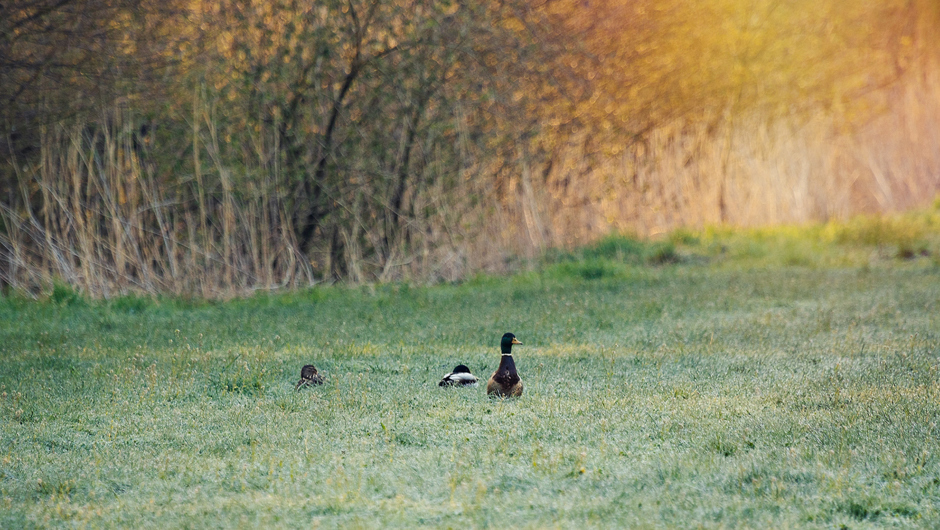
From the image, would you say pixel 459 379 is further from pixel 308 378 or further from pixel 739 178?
pixel 739 178

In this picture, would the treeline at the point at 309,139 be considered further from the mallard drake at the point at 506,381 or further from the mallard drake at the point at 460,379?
the mallard drake at the point at 506,381

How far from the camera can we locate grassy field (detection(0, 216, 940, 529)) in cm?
370

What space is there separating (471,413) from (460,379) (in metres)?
0.53

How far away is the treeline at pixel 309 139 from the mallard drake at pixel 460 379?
4483 mm

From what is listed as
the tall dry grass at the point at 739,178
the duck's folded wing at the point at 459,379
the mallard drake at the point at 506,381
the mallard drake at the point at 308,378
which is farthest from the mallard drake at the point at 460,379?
the tall dry grass at the point at 739,178

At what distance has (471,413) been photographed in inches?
196

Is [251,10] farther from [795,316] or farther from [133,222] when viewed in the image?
[795,316]

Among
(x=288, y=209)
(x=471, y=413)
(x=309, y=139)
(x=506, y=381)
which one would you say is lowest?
(x=471, y=413)

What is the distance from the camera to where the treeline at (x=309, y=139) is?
9.45 m

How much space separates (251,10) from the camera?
33.7ft

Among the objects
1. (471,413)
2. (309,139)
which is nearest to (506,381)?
(471,413)

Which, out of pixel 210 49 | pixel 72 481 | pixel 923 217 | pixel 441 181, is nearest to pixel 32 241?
pixel 210 49

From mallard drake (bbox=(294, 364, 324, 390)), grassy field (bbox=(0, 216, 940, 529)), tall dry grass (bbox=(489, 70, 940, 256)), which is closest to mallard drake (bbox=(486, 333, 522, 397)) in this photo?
grassy field (bbox=(0, 216, 940, 529))

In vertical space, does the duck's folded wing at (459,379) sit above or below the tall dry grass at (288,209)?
below
